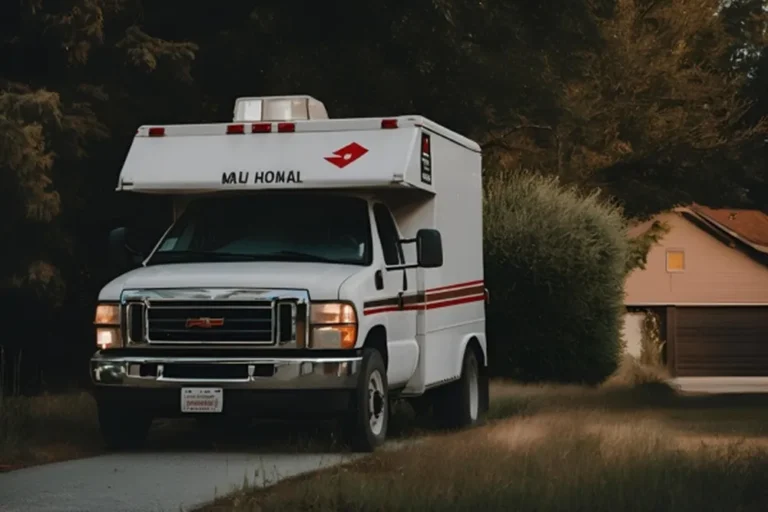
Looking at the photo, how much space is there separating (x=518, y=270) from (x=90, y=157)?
37.2 feet

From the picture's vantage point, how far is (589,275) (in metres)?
32.3

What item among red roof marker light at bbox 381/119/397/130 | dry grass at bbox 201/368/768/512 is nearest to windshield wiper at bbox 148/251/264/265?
red roof marker light at bbox 381/119/397/130

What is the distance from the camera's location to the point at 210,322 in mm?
13719

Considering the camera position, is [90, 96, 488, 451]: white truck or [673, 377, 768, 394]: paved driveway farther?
[673, 377, 768, 394]: paved driveway

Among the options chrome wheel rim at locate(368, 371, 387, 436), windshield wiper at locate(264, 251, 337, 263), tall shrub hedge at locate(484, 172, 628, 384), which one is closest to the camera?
chrome wheel rim at locate(368, 371, 387, 436)

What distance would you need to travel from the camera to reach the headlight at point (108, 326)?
1396 cm

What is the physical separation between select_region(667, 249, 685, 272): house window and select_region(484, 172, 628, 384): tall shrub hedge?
28.8m

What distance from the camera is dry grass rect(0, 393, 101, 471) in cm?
1352

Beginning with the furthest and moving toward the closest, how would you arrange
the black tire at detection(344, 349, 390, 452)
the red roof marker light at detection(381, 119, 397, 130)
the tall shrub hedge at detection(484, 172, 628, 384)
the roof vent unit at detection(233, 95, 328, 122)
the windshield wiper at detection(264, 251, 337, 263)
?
the tall shrub hedge at detection(484, 172, 628, 384) → the roof vent unit at detection(233, 95, 328, 122) → the red roof marker light at detection(381, 119, 397, 130) → the windshield wiper at detection(264, 251, 337, 263) → the black tire at detection(344, 349, 390, 452)

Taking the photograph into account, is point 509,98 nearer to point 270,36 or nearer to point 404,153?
point 270,36

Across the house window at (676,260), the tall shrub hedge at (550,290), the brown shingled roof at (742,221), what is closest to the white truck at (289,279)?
the tall shrub hedge at (550,290)

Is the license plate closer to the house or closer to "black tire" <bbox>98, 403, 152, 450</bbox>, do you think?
"black tire" <bbox>98, 403, 152, 450</bbox>

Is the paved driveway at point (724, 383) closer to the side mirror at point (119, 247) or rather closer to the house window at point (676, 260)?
the house window at point (676, 260)

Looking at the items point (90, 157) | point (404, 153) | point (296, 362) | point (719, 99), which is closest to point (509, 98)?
point (90, 157)
